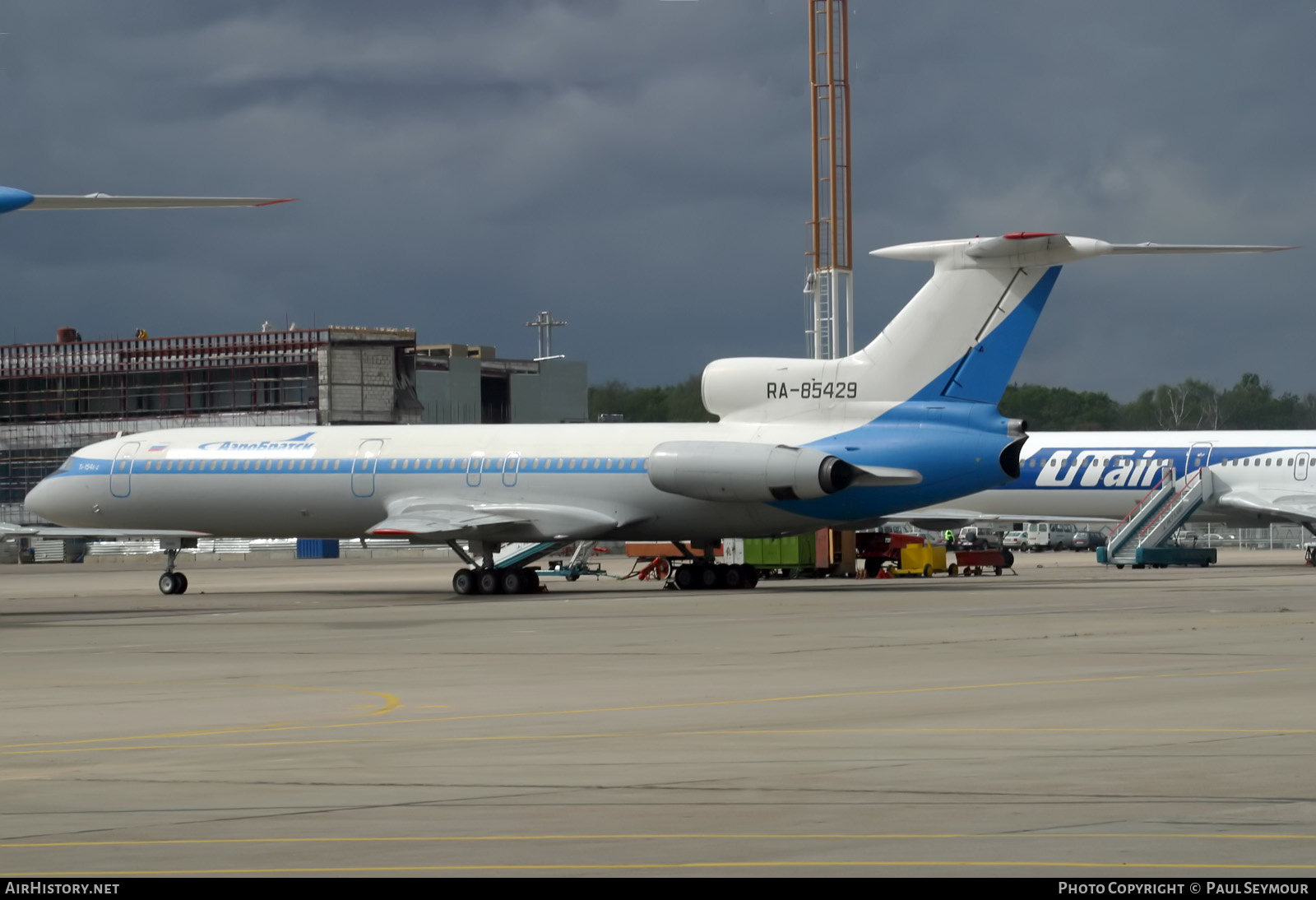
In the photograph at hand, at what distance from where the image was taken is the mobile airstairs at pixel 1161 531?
5516 cm

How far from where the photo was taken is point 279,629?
91.0ft

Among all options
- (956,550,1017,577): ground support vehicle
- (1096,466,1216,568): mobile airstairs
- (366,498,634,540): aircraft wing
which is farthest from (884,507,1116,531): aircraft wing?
(366,498,634,540): aircraft wing

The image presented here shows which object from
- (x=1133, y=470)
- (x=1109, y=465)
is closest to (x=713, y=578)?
(x=1109, y=465)

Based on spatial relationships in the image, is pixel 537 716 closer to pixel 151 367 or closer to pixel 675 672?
pixel 675 672

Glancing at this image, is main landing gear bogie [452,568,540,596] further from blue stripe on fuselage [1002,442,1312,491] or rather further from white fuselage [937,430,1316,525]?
blue stripe on fuselage [1002,442,1312,491]

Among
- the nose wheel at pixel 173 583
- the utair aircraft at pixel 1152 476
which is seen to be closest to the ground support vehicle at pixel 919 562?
the utair aircraft at pixel 1152 476

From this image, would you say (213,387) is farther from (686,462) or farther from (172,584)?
(686,462)

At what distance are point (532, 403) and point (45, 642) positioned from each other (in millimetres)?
91299

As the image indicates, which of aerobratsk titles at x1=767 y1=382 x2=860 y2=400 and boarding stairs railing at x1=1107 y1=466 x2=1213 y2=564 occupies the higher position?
aerobratsk titles at x1=767 y1=382 x2=860 y2=400

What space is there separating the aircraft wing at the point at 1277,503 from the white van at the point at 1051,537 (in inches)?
1234

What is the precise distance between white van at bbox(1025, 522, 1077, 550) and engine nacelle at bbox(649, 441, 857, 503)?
53435 millimetres

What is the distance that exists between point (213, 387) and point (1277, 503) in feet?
221

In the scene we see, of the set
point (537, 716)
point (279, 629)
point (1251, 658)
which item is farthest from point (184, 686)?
point (1251, 658)

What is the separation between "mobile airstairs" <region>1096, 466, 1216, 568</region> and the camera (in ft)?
181
